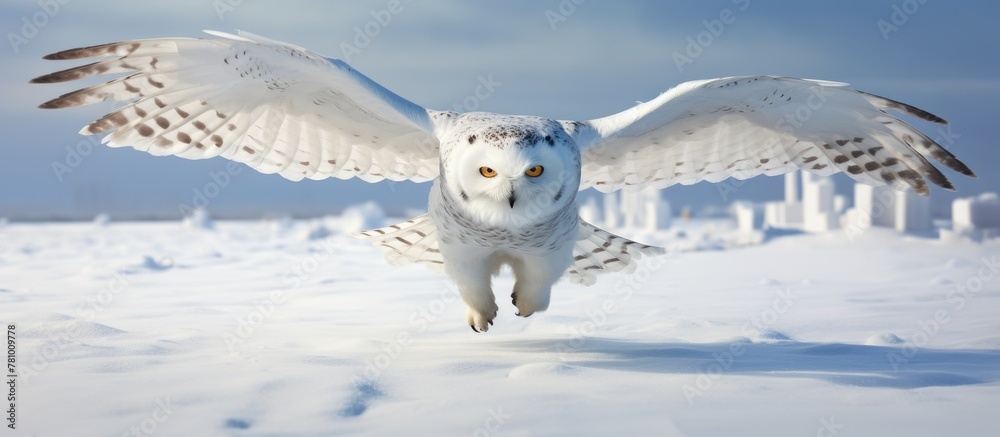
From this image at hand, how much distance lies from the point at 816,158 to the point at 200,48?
406cm

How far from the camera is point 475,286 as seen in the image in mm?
4586

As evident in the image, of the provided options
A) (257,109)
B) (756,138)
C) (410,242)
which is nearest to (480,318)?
(410,242)

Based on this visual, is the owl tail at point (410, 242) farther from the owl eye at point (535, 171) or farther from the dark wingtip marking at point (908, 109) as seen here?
the dark wingtip marking at point (908, 109)

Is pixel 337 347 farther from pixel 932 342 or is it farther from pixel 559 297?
pixel 932 342

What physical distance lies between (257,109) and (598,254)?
2.47 m

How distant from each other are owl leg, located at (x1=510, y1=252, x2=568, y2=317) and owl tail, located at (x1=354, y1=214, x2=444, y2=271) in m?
0.74

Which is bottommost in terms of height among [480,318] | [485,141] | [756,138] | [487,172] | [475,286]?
[480,318]

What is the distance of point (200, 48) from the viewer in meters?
4.15

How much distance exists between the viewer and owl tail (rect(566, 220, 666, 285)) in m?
5.16

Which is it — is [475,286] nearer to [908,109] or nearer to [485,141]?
[485,141]

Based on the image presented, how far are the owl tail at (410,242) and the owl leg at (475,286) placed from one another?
58 centimetres

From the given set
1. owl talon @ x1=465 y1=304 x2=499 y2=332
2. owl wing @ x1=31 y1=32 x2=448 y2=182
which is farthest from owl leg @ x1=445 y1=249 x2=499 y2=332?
owl wing @ x1=31 y1=32 x2=448 y2=182

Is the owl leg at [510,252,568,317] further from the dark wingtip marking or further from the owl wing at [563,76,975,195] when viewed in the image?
the dark wingtip marking

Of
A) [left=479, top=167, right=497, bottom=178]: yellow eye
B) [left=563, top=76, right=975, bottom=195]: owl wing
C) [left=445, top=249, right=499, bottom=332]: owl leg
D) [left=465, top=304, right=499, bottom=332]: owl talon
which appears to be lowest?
[left=465, top=304, right=499, bottom=332]: owl talon
